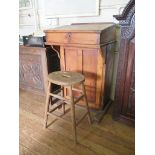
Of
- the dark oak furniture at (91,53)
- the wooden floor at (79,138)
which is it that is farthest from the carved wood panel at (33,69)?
the wooden floor at (79,138)

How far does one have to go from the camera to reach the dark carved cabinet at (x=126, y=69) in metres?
1.35

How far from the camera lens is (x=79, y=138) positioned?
1531mm

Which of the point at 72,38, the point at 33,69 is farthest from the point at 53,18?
the point at 72,38

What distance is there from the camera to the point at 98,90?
1.82 m

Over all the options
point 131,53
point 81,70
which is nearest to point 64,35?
point 81,70

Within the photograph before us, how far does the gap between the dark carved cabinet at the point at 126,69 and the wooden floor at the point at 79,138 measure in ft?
0.52

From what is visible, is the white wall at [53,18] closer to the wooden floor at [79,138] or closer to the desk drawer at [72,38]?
the desk drawer at [72,38]

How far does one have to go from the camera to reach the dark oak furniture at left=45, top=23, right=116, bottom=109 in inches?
58.6

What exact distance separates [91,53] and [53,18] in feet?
3.38

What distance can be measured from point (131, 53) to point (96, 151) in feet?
2.97

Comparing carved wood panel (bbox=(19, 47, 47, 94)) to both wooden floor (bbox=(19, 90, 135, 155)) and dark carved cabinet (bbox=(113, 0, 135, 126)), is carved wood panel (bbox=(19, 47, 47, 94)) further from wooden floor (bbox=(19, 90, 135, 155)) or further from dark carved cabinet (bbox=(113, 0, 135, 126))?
dark carved cabinet (bbox=(113, 0, 135, 126))

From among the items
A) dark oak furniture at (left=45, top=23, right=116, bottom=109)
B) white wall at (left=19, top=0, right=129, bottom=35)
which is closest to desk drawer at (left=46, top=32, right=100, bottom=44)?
dark oak furniture at (left=45, top=23, right=116, bottom=109)

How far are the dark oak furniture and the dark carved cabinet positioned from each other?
19 cm
